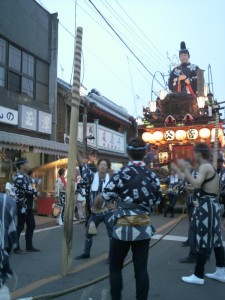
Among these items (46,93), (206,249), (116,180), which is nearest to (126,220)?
(116,180)

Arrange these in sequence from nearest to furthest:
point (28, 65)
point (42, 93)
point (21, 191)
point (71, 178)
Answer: point (71, 178)
point (21, 191)
point (28, 65)
point (42, 93)

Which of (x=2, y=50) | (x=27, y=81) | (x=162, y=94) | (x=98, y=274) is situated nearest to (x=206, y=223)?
(x=98, y=274)

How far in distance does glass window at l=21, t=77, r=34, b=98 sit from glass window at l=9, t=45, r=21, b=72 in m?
0.55

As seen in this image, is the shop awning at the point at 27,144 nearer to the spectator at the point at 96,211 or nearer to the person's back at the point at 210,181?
the spectator at the point at 96,211

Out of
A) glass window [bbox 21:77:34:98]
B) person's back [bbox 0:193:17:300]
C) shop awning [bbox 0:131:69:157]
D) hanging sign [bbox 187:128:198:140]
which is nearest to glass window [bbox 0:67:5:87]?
glass window [bbox 21:77:34:98]

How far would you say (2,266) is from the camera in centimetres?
220

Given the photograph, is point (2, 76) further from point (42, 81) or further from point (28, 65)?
point (42, 81)

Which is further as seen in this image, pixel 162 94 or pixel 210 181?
pixel 162 94

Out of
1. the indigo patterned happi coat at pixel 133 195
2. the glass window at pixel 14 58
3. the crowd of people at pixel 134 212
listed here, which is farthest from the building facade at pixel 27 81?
the indigo patterned happi coat at pixel 133 195

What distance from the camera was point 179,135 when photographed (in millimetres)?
15539

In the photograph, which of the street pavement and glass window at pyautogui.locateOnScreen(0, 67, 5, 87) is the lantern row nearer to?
glass window at pyautogui.locateOnScreen(0, 67, 5, 87)

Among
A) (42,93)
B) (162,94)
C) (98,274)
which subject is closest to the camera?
(98,274)

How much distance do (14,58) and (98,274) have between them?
10.1 metres

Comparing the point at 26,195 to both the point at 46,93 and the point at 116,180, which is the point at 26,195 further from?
the point at 46,93
